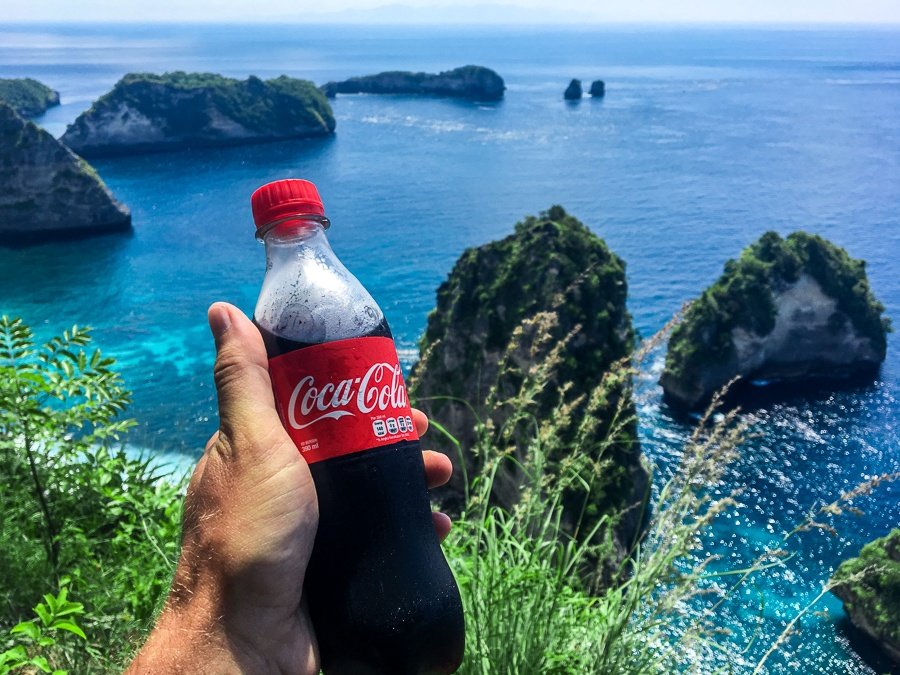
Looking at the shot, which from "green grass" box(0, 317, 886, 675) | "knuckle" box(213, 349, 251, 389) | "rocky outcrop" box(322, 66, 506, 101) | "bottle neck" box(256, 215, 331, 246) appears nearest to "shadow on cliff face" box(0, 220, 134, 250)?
"green grass" box(0, 317, 886, 675)

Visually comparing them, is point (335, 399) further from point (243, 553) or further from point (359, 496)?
point (243, 553)

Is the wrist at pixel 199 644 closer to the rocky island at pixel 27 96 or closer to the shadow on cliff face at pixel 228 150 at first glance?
the shadow on cliff face at pixel 228 150

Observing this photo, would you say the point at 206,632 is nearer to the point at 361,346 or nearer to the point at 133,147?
the point at 361,346

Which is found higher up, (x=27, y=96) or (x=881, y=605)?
(x=27, y=96)

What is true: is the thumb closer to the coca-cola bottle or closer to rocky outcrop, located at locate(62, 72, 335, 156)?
the coca-cola bottle

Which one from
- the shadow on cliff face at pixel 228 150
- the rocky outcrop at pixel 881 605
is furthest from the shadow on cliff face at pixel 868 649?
the shadow on cliff face at pixel 228 150

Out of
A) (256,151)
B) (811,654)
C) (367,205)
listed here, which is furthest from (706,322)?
(256,151)

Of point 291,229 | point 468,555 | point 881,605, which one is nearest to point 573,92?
point 881,605
